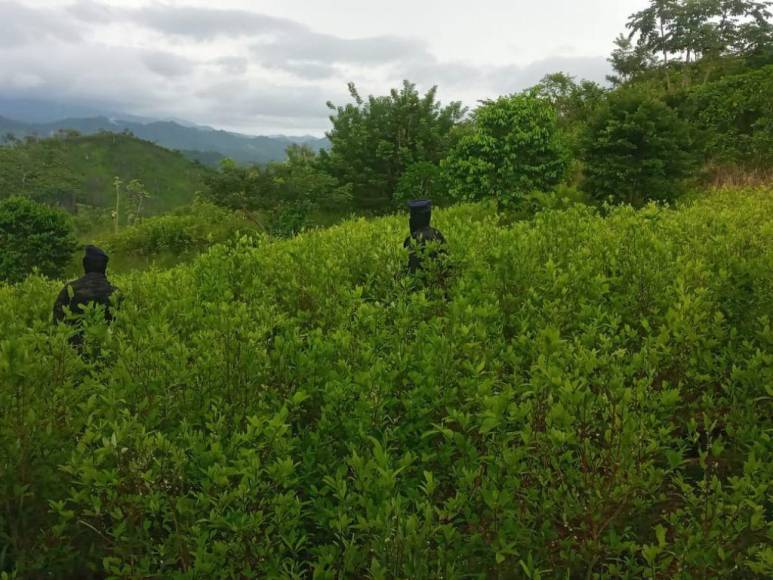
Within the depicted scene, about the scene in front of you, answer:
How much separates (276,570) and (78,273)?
22984 millimetres

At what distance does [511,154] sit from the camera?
1889cm

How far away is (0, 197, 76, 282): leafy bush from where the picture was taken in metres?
19.4

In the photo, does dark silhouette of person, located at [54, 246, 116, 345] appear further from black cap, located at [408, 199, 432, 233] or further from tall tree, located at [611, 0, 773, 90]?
tall tree, located at [611, 0, 773, 90]

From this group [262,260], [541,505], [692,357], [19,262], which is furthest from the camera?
→ [19,262]

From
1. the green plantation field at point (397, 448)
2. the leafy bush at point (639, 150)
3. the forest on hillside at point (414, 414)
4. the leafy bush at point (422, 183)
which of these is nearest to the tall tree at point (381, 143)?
the leafy bush at point (422, 183)

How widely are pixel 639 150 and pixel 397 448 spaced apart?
16.0 m

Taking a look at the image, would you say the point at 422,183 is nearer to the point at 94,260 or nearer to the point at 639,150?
the point at 639,150

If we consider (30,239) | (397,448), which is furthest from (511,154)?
(30,239)

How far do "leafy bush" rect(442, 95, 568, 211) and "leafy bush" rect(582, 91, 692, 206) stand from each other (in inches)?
114

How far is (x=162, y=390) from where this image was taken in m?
3.43

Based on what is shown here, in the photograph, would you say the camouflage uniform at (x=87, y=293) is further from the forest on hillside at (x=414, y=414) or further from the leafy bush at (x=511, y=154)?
the leafy bush at (x=511, y=154)

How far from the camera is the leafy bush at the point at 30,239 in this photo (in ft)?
63.6

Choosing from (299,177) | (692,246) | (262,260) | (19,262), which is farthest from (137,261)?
(692,246)

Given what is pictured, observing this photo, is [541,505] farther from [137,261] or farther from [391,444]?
[137,261]
